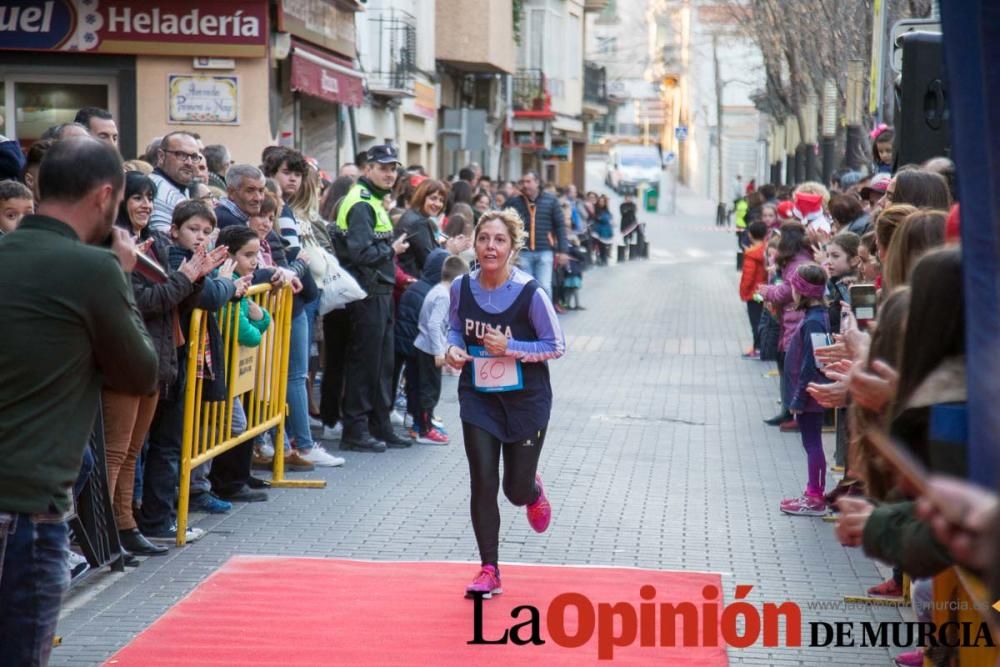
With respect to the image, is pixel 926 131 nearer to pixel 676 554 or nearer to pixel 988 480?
pixel 676 554

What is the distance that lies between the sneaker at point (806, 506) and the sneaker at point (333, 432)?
3.82 m

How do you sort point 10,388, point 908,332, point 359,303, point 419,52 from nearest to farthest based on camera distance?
point 908,332 < point 10,388 < point 359,303 < point 419,52

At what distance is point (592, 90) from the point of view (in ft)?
208

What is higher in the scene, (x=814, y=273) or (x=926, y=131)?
(x=926, y=131)

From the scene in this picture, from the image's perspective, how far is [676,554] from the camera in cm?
855

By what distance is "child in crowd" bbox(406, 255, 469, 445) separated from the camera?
1193 cm

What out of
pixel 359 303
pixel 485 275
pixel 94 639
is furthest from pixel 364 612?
pixel 359 303

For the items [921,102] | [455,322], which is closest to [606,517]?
[455,322]

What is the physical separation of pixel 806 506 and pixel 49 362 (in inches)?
248

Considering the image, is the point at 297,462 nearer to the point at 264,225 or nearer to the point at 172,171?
the point at 264,225

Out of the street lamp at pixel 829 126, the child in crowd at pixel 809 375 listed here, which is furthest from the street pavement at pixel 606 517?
the street lamp at pixel 829 126

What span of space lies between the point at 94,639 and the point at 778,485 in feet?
17.7

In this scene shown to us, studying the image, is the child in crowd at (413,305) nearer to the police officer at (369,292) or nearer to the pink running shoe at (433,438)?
the pink running shoe at (433,438)

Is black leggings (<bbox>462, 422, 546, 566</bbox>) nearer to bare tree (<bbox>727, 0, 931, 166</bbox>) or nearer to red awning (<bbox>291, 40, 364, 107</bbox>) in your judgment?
bare tree (<bbox>727, 0, 931, 166</bbox>)
